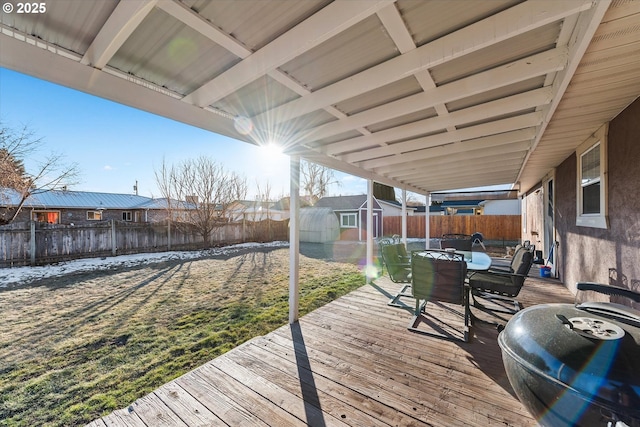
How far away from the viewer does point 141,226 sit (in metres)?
10.2

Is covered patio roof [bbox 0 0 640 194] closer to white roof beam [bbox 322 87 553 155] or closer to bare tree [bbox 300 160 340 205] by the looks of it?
white roof beam [bbox 322 87 553 155]

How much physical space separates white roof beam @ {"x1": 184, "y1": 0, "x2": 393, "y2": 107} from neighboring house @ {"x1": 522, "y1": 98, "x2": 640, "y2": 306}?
2713 millimetres

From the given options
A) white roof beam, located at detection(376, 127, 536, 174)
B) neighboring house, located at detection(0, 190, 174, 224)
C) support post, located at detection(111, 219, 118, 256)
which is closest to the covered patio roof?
white roof beam, located at detection(376, 127, 536, 174)

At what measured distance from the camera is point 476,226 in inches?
598

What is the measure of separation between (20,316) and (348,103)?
602cm

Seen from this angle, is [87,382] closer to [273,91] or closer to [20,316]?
[20,316]

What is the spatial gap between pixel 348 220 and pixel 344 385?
52.6 ft

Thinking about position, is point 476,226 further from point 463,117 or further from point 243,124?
point 243,124

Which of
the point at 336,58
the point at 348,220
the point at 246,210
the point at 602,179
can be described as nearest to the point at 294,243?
the point at 336,58

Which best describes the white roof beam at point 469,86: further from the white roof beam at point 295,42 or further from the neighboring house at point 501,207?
the neighboring house at point 501,207

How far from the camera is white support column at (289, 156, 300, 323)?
3500 mm

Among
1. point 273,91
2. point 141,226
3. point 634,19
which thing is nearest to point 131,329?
point 273,91

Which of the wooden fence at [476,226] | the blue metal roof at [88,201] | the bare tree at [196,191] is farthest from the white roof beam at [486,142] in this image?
the blue metal roof at [88,201]

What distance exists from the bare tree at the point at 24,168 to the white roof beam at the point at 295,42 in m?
9.43
